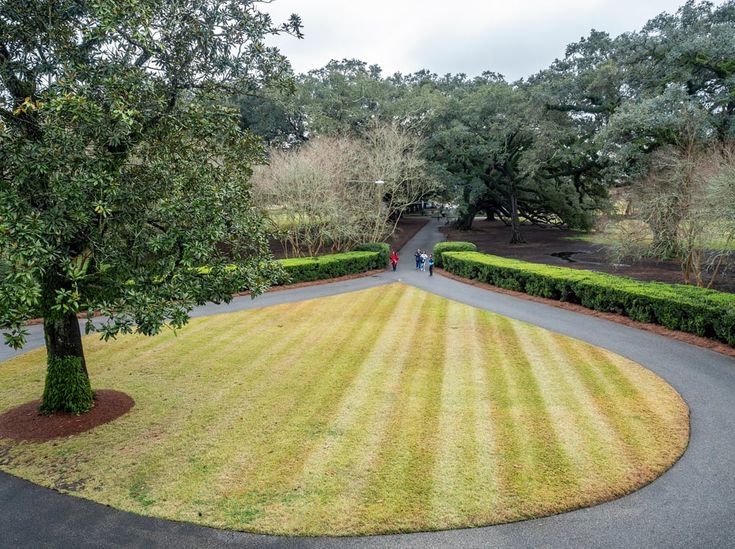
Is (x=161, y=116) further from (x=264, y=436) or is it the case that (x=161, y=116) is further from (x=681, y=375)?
(x=681, y=375)

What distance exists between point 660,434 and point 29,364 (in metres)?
14.7

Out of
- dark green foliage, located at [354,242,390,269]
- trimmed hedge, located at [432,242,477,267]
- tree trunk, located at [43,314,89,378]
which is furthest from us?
dark green foliage, located at [354,242,390,269]

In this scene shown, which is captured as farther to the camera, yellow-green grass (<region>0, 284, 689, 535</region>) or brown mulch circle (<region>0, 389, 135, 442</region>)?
brown mulch circle (<region>0, 389, 135, 442</region>)

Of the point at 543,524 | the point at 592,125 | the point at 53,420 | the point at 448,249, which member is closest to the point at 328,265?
the point at 448,249

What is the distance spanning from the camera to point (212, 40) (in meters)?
7.88

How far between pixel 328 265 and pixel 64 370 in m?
16.7

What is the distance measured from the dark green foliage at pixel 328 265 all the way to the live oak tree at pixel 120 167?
13486mm

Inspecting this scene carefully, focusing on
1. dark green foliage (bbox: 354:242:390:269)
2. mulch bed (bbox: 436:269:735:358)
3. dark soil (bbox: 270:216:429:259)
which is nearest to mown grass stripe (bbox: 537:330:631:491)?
mulch bed (bbox: 436:269:735:358)

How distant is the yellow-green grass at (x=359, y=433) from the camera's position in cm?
621

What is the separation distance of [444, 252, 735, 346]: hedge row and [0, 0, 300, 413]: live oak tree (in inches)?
474

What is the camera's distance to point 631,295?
14.9 m

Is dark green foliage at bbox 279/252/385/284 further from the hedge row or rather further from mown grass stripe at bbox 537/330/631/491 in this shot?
mown grass stripe at bbox 537/330/631/491

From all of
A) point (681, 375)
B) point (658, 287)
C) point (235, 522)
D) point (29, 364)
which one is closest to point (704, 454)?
point (681, 375)

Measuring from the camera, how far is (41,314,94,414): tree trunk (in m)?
8.58
